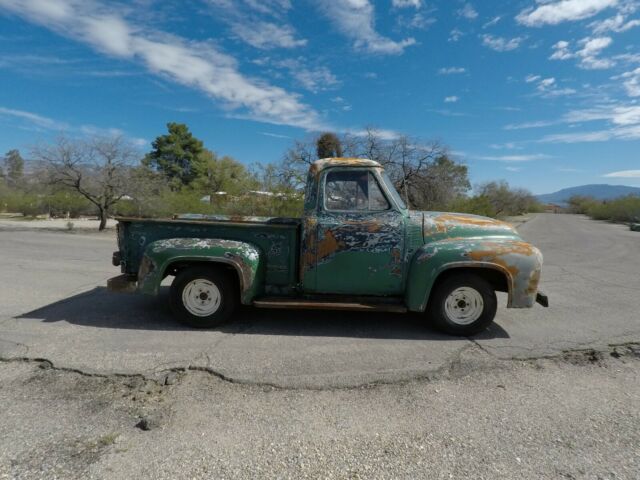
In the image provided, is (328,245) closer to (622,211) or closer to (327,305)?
(327,305)

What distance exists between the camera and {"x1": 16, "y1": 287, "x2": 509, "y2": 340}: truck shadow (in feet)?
14.4

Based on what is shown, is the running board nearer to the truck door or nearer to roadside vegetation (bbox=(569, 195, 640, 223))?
the truck door

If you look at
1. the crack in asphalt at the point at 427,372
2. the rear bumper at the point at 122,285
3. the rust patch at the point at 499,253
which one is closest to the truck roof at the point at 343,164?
the rust patch at the point at 499,253

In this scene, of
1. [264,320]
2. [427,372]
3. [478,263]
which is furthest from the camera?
[264,320]

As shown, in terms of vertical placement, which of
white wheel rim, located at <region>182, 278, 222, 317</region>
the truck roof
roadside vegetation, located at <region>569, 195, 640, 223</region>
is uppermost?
roadside vegetation, located at <region>569, 195, 640, 223</region>

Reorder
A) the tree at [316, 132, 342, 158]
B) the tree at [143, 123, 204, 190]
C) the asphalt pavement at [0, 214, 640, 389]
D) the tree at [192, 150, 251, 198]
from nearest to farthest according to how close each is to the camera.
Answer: the asphalt pavement at [0, 214, 640, 389] < the tree at [316, 132, 342, 158] < the tree at [192, 150, 251, 198] < the tree at [143, 123, 204, 190]

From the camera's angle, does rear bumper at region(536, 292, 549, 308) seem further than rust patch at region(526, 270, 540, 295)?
Yes

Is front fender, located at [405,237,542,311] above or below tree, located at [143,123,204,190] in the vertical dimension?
below

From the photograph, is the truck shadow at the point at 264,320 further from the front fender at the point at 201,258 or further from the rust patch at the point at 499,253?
the rust patch at the point at 499,253

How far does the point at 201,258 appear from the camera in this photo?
4234 mm

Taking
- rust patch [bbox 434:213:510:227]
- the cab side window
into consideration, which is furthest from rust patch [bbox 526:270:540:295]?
the cab side window

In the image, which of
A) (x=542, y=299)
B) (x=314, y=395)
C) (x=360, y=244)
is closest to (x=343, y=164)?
(x=360, y=244)

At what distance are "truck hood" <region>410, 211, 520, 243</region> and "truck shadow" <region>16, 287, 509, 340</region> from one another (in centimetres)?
121

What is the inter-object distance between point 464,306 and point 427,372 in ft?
4.24
